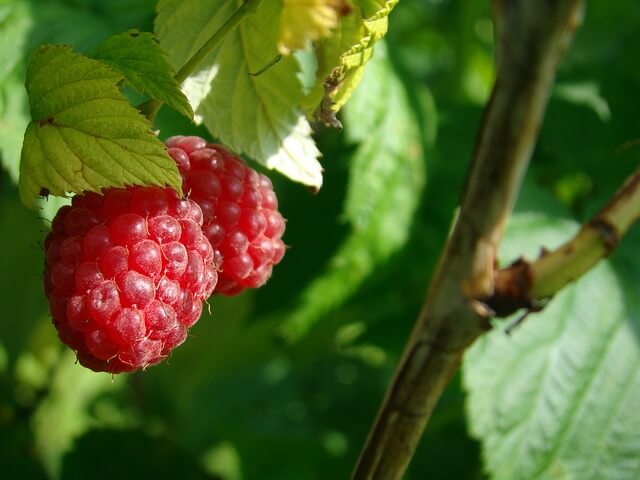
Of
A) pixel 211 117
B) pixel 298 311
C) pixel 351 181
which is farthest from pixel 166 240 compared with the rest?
pixel 298 311

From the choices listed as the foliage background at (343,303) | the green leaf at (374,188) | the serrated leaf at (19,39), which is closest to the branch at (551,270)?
the foliage background at (343,303)

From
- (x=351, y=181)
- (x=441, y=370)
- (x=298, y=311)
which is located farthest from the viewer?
(x=298, y=311)

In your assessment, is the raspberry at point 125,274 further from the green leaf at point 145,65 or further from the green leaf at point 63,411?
the green leaf at point 63,411

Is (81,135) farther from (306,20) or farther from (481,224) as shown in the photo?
(481,224)

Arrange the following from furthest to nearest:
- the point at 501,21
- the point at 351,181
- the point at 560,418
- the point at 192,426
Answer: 1. the point at 192,426
2. the point at 351,181
3. the point at 560,418
4. the point at 501,21

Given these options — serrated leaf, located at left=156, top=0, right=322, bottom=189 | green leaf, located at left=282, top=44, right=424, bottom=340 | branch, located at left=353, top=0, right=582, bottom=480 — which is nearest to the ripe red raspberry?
serrated leaf, located at left=156, top=0, right=322, bottom=189

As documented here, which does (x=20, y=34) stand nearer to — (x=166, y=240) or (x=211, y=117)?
(x=211, y=117)

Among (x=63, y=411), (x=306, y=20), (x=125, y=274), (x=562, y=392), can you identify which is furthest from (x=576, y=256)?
(x=63, y=411)
